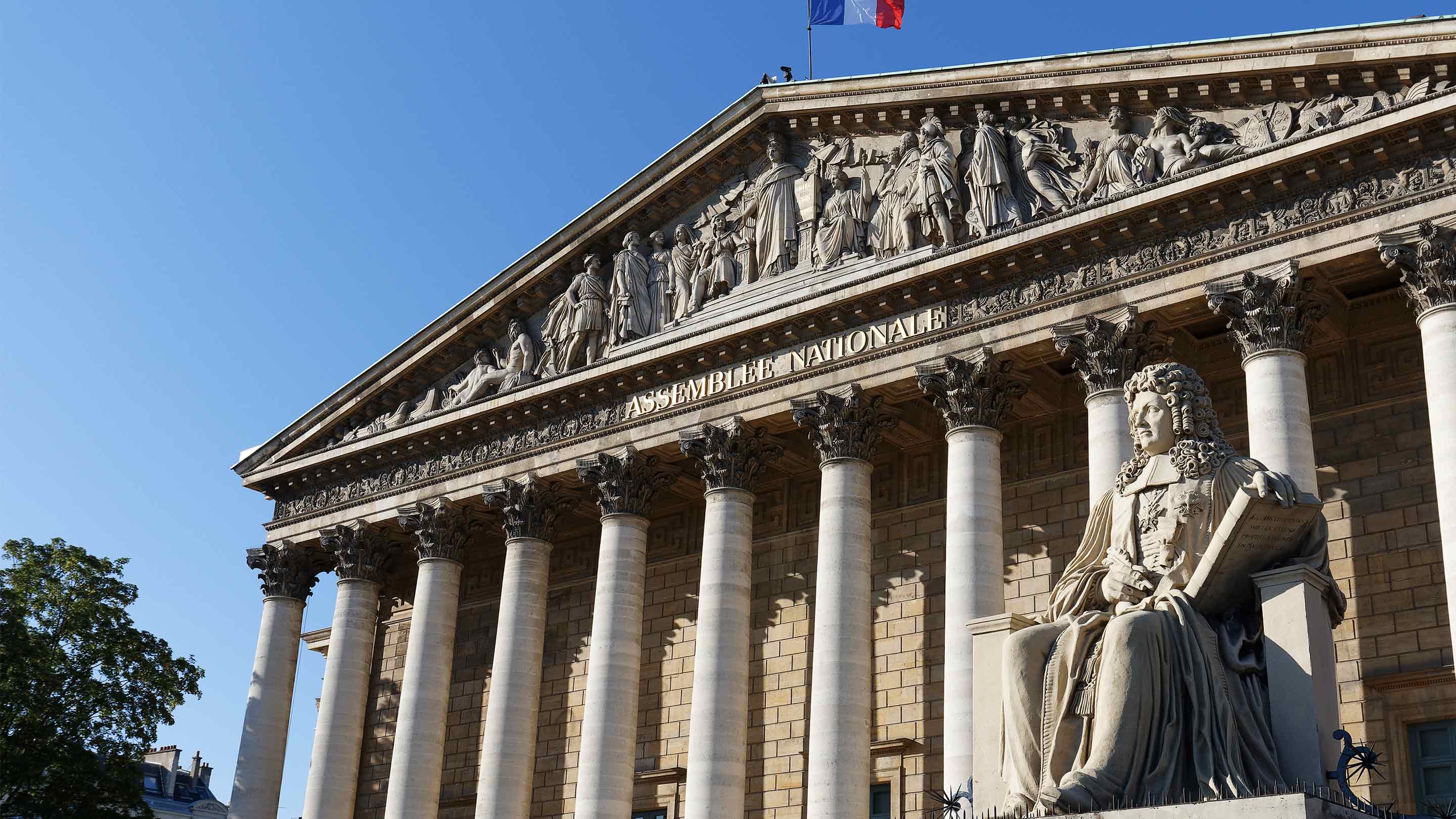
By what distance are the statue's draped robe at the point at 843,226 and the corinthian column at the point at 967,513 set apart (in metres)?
2.68

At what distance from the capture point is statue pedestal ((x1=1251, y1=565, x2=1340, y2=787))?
6266mm

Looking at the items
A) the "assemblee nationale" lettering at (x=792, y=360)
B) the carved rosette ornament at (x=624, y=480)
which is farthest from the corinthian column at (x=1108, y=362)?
the carved rosette ornament at (x=624, y=480)

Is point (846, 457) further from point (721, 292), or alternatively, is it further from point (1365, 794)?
point (1365, 794)

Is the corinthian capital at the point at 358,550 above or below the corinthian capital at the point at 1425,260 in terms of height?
below

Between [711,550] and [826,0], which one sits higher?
[826,0]

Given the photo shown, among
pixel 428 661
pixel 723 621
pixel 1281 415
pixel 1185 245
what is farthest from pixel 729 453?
pixel 1281 415

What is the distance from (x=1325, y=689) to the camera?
21.1 feet

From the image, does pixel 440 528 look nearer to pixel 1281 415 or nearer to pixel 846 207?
pixel 846 207

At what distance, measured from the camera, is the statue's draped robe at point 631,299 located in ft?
79.0

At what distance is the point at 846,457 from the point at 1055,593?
43.0 feet

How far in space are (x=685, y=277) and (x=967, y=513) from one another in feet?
23.0

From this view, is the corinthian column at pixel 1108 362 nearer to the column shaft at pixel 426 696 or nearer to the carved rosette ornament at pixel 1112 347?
the carved rosette ornament at pixel 1112 347

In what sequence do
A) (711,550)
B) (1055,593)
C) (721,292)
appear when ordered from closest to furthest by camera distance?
(1055,593) < (711,550) < (721,292)

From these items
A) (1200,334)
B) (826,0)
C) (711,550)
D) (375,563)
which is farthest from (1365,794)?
(375,563)
